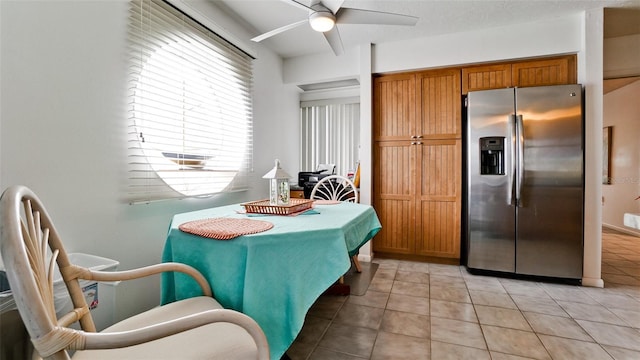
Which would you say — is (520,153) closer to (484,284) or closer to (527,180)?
(527,180)

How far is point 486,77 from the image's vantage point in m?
2.89

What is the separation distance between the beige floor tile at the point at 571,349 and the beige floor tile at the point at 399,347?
2.22 feet

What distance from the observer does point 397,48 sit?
3086 mm

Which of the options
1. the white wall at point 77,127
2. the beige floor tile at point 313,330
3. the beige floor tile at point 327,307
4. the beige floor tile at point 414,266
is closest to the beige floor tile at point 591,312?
the beige floor tile at point 414,266

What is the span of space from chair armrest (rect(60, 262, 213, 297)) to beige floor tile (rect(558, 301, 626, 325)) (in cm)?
245

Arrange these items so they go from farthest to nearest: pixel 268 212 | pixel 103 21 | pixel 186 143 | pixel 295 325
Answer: pixel 186 143 → pixel 268 212 → pixel 103 21 → pixel 295 325

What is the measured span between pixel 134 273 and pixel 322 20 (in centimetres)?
165

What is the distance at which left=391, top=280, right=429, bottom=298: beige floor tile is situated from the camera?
2.30 meters

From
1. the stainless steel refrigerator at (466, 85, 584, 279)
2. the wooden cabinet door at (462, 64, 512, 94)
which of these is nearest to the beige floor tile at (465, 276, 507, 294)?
the stainless steel refrigerator at (466, 85, 584, 279)

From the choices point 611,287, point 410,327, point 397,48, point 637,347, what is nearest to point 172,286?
point 410,327

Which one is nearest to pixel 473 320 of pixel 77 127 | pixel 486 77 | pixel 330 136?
pixel 486 77

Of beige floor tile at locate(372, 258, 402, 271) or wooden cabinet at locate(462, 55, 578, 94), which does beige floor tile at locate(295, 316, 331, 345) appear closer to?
beige floor tile at locate(372, 258, 402, 271)

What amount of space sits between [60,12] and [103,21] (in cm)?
21

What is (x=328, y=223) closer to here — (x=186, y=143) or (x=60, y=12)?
(x=186, y=143)
